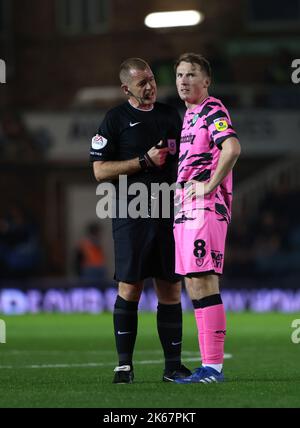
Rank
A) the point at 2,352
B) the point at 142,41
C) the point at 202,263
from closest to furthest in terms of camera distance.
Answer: the point at 202,263 → the point at 2,352 → the point at 142,41

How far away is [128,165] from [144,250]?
537 millimetres

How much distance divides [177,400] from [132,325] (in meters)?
1.32

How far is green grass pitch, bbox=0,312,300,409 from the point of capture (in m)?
6.43

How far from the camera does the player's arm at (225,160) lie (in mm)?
7052

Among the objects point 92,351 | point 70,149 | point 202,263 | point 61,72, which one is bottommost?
point 92,351

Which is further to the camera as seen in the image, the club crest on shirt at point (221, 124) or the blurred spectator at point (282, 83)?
the blurred spectator at point (282, 83)

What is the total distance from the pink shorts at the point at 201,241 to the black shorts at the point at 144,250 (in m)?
0.33

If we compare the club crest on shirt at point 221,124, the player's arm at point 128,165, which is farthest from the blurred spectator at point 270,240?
the club crest on shirt at point 221,124

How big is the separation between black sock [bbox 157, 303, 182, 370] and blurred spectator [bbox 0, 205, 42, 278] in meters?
13.8

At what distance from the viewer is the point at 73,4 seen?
28.8 meters
